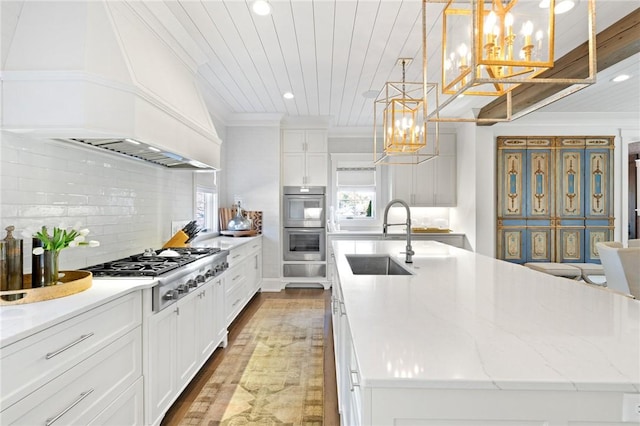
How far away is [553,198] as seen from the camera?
17.9ft

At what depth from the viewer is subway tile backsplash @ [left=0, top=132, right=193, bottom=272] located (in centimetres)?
176

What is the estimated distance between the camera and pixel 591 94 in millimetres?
4434

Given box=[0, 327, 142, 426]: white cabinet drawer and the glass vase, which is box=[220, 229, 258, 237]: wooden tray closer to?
box=[0, 327, 142, 426]: white cabinet drawer

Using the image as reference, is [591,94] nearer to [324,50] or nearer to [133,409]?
[324,50]

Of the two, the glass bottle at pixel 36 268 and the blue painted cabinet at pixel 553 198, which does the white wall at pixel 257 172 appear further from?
the glass bottle at pixel 36 268

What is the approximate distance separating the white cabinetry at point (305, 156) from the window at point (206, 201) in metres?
1.23

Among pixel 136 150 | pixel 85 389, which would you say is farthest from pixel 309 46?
pixel 85 389

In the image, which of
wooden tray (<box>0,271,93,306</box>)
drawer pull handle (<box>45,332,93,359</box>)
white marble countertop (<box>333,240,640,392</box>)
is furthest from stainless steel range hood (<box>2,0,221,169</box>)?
white marble countertop (<box>333,240,640,392</box>)

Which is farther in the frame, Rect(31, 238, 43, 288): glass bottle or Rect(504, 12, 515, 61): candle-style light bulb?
Rect(31, 238, 43, 288): glass bottle

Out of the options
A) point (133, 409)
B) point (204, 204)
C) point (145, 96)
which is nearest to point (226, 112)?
point (204, 204)

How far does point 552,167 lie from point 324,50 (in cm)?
426

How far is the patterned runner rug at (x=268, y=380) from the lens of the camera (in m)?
2.21

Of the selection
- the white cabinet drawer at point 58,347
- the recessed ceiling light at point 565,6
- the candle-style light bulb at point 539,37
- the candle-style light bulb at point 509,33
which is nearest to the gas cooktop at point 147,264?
the white cabinet drawer at point 58,347

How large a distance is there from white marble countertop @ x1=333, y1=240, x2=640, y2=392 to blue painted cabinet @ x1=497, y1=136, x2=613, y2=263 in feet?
13.4
